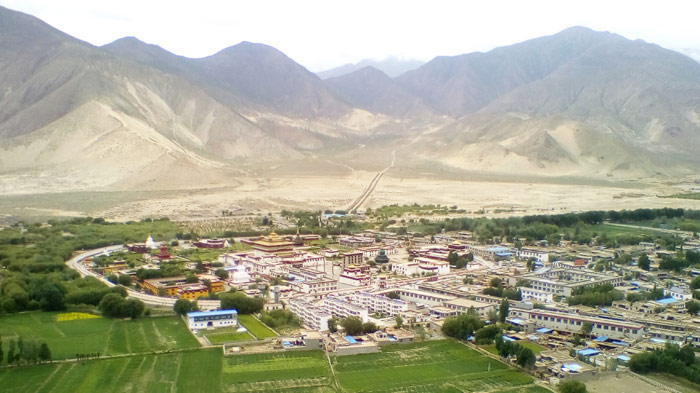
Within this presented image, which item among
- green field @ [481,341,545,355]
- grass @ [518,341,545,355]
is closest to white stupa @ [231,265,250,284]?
green field @ [481,341,545,355]

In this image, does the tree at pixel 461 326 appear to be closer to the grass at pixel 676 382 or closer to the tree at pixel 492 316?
the tree at pixel 492 316

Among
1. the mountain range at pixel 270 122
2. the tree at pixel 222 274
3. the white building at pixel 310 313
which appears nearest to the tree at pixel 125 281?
the tree at pixel 222 274

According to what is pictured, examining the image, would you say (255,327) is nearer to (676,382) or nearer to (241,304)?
(241,304)

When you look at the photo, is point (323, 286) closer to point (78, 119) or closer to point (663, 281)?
point (663, 281)

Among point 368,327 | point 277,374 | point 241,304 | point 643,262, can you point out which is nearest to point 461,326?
point 368,327

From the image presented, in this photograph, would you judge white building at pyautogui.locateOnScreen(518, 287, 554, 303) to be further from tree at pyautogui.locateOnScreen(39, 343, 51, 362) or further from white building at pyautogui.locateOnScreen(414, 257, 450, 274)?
tree at pyautogui.locateOnScreen(39, 343, 51, 362)
